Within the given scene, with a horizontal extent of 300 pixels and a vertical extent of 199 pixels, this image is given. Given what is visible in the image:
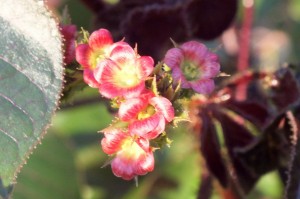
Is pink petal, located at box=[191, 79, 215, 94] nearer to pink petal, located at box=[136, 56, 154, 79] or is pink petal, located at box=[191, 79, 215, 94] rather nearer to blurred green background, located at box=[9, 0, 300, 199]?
pink petal, located at box=[136, 56, 154, 79]

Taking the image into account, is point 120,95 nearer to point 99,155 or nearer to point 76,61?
point 76,61

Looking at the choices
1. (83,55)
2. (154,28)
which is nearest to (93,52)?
(83,55)

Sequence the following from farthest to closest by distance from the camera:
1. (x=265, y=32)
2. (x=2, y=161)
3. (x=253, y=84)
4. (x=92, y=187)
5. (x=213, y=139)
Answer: (x=265, y=32) < (x=92, y=187) < (x=253, y=84) < (x=213, y=139) < (x=2, y=161)

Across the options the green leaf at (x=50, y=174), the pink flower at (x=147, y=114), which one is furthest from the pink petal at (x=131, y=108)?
the green leaf at (x=50, y=174)

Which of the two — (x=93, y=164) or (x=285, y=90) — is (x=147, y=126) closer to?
(x=285, y=90)

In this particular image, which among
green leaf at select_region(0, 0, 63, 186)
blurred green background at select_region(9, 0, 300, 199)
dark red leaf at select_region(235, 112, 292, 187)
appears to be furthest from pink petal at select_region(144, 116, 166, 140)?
blurred green background at select_region(9, 0, 300, 199)

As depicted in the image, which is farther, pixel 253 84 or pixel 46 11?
pixel 253 84

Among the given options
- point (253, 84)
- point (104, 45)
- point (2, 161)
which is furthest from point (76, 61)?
point (253, 84)
